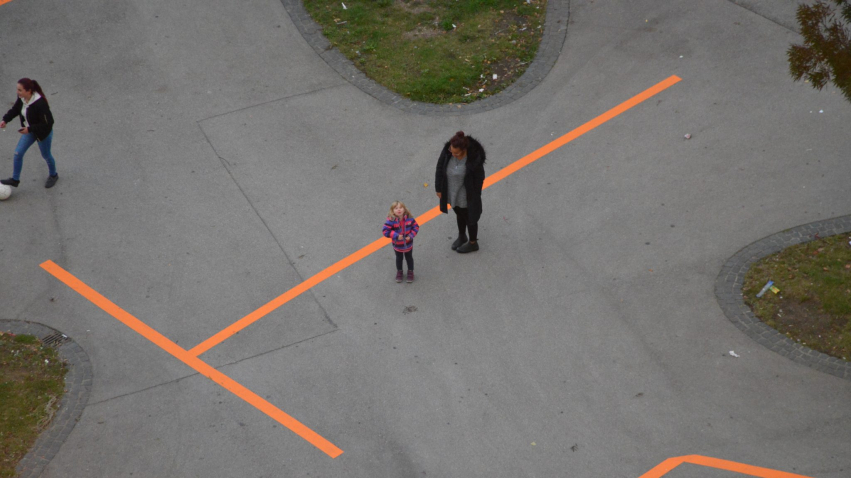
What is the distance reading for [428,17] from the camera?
490 inches

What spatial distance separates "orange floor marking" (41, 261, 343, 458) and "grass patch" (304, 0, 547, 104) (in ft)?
17.1

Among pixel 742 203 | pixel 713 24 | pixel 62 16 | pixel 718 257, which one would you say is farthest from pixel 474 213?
pixel 62 16

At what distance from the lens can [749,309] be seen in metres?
7.93

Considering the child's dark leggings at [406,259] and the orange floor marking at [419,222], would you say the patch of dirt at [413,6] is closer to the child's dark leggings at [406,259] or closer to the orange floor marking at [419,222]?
the orange floor marking at [419,222]

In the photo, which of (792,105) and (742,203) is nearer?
(742,203)

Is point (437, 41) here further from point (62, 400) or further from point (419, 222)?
point (62, 400)

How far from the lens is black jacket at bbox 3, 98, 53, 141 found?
916 cm

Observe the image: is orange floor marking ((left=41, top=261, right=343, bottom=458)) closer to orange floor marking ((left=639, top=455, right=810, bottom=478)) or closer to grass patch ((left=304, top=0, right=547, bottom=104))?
orange floor marking ((left=639, top=455, right=810, bottom=478))

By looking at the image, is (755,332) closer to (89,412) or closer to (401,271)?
(401,271)

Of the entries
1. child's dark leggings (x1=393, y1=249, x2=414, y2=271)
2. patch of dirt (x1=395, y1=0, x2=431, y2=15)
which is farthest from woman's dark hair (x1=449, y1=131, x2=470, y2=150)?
patch of dirt (x1=395, y1=0, x2=431, y2=15)

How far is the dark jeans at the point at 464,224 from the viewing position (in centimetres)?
853

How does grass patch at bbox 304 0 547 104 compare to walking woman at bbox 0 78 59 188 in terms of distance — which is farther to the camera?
grass patch at bbox 304 0 547 104

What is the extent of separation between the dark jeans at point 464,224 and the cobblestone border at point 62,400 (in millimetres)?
4296

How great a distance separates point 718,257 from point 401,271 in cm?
365
